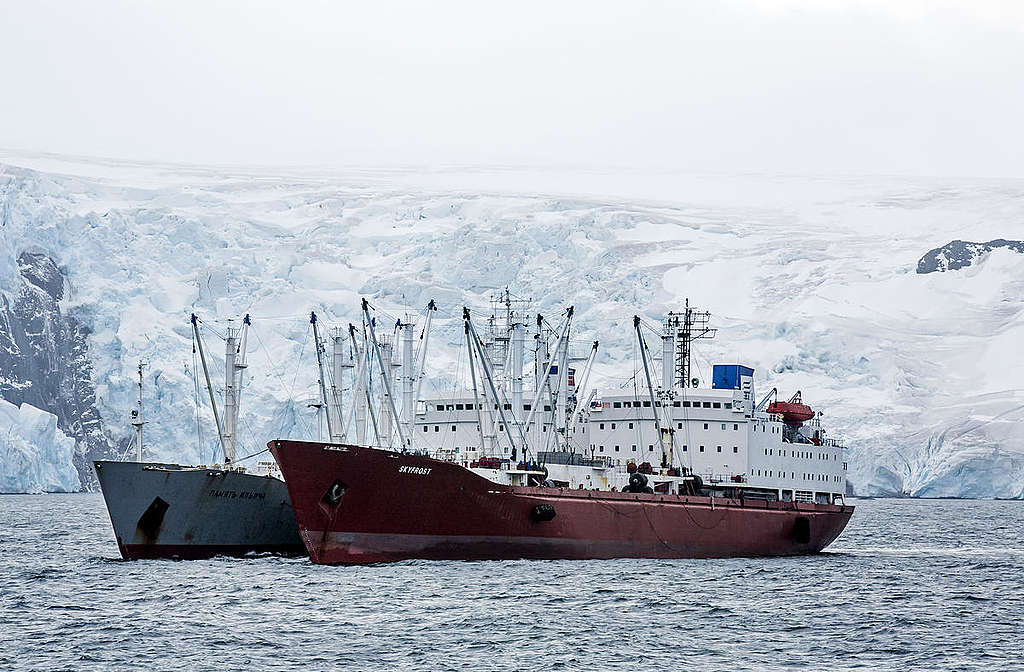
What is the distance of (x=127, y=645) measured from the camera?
2838cm

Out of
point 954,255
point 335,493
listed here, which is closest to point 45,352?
point 954,255

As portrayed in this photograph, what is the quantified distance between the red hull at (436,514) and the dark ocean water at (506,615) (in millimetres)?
759

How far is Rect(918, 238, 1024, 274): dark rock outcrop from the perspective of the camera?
139 m

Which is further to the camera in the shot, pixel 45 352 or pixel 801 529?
pixel 45 352

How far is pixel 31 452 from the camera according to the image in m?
93.7

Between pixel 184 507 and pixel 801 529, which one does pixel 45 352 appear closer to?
pixel 184 507

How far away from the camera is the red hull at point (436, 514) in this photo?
40469mm

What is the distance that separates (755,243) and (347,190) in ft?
128

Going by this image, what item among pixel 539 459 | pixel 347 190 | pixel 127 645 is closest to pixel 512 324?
pixel 539 459

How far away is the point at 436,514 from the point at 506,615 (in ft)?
31.2

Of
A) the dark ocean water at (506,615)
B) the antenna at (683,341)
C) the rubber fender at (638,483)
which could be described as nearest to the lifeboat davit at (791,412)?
the antenna at (683,341)

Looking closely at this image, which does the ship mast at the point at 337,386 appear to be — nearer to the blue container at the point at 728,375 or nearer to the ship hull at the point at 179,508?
the ship hull at the point at 179,508

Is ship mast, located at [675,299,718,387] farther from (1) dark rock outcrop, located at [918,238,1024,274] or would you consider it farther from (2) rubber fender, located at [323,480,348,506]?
(1) dark rock outcrop, located at [918,238,1024,274]

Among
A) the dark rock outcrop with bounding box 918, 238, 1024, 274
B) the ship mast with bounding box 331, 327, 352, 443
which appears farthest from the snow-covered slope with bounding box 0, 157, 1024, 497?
A: the ship mast with bounding box 331, 327, 352, 443
